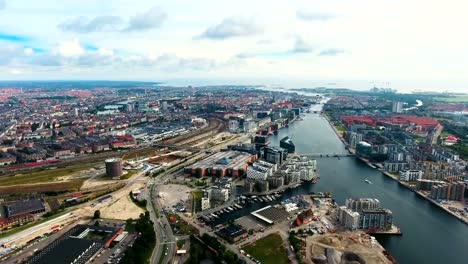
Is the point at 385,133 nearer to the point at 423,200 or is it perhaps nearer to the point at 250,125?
the point at 250,125

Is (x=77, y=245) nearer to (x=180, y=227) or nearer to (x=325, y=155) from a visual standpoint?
(x=180, y=227)

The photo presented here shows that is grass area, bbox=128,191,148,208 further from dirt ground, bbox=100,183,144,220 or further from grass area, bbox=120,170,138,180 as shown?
grass area, bbox=120,170,138,180

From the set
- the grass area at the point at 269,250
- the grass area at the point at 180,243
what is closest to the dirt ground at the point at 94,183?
the grass area at the point at 180,243

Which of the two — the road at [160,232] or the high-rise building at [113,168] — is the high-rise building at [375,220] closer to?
the road at [160,232]

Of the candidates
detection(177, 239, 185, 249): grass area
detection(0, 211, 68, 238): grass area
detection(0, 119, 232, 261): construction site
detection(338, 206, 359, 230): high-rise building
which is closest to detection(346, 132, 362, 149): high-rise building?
detection(0, 119, 232, 261): construction site

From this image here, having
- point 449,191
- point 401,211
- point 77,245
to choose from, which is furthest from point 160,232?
point 449,191

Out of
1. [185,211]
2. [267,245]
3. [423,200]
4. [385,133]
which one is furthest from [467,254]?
[385,133]
